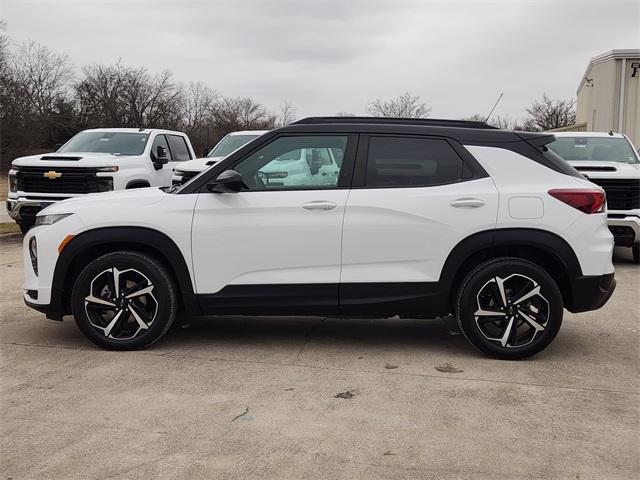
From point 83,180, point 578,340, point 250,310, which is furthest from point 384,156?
point 83,180

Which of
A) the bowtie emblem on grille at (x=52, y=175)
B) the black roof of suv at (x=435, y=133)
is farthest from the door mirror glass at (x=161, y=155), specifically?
the black roof of suv at (x=435, y=133)

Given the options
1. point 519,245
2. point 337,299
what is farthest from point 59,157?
point 519,245

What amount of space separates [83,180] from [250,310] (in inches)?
278

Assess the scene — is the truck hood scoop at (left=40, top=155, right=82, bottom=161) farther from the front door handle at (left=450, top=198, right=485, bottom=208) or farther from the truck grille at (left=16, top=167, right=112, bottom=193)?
the front door handle at (left=450, top=198, right=485, bottom=208)

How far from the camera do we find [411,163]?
5.03m

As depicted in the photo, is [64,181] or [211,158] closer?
[64,181]

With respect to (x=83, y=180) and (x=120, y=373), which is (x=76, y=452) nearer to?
(x=120, y=373)

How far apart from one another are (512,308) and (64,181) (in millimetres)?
8622

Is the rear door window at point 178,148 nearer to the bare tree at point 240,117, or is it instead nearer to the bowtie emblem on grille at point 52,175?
the bowtie emblem on grille at point 52,175

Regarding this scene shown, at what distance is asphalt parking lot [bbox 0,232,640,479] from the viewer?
328cm

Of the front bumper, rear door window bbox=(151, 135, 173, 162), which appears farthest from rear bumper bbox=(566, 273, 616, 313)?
rear door window bbox=(151, 135, 173, 162)

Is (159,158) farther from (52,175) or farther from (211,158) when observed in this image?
(52,175)

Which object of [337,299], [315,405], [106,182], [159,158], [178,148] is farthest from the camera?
[178,148]

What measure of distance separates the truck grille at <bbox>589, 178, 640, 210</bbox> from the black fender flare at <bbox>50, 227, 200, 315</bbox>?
21.7ft
